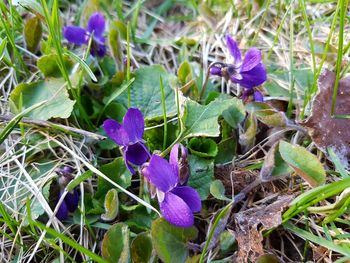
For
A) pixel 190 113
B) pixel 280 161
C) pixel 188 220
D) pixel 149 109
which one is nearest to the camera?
pixel 188 220

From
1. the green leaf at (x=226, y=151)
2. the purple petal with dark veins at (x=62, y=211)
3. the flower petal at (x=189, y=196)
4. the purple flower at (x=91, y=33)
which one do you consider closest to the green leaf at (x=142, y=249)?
the flower petal at (x=189, y=196)

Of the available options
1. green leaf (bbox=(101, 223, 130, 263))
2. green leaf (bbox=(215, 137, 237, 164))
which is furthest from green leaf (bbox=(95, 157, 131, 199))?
green leaf (bbox=(215, 137, 237, 164))

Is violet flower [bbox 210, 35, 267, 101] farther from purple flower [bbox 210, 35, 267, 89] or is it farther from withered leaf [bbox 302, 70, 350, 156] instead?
withered leaf [bbox 302, 70, 350, 156]

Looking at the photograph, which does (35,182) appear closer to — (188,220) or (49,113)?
(49,113)

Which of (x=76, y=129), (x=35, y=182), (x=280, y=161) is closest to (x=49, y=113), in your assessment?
(x=76, y=129)

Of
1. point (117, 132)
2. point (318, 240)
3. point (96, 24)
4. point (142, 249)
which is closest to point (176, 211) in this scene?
point (142, 249)

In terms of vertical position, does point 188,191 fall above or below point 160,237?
above

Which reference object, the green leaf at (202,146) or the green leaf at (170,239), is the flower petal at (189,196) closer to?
the green leaf at (170,239)
